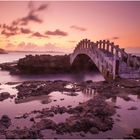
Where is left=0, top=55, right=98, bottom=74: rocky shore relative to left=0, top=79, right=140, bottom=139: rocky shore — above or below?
above

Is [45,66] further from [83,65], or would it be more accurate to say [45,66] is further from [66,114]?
[66,114]

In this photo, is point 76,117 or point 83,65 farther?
point 83,65

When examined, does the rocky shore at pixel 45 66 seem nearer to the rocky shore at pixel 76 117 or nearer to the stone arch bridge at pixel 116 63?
the stone arch bridge at pixel 116 63

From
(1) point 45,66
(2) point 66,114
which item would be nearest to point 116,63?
(2) point 66,114

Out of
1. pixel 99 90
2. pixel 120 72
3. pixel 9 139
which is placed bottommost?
pixel 9 139

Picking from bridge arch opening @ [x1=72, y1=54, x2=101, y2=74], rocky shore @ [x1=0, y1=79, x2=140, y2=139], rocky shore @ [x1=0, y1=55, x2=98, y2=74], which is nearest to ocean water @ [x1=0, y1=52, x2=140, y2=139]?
rocky shore @ [x1=0, y1=79, x2=140, y2=139]

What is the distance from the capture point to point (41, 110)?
19719 millimetres

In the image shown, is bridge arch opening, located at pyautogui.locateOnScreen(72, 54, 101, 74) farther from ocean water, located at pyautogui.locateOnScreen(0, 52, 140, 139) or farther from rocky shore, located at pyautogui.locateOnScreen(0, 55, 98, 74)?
ocean water, located at pyautogui.locateOnScreen(0, 52, 140, 139)

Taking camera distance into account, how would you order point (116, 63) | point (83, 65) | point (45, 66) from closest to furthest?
point (116, 63), point (45, 66), point (83, 65)

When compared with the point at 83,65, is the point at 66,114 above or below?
below

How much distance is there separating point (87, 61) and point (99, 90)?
2990cm

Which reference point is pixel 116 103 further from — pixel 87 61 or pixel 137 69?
pixel 87 61

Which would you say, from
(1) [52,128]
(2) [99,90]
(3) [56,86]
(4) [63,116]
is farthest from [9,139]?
(3) [56,86]

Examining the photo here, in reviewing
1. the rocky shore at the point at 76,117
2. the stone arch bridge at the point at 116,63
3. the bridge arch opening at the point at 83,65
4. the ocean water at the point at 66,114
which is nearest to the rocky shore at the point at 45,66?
the bridge arch opening at the point at 83,65
